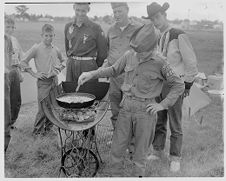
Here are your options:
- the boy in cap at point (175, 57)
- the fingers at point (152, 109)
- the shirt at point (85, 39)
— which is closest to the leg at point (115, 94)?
the shirt at point (85, 39)

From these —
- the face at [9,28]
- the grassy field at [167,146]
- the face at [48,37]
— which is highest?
the face at [9,28]

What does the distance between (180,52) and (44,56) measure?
1.89 m

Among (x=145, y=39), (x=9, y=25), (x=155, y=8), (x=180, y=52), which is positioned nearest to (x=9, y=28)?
(x=9, y=25)

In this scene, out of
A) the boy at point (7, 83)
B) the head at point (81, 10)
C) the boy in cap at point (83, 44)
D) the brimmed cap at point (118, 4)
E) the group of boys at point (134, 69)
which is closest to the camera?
Answer: the group of boys at point (134, 69)

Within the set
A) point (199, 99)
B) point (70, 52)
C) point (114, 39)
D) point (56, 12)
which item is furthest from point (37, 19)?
point (199, 99)

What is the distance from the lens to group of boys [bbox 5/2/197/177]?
288 cm

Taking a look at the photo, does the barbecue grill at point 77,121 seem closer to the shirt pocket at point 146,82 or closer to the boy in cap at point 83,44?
the shirt pocket at point 146,82

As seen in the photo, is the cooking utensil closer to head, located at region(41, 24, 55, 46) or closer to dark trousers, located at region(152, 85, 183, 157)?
dark trousers, located at region(152, 85, 183, 157)

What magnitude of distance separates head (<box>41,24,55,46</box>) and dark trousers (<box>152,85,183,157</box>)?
1.70m

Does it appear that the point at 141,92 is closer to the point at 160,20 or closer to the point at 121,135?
the point at 121,135

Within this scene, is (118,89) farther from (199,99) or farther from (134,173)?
(199,99)

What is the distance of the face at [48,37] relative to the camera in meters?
4.17

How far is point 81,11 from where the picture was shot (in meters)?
3.84

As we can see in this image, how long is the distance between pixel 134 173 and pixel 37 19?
2.17 m
